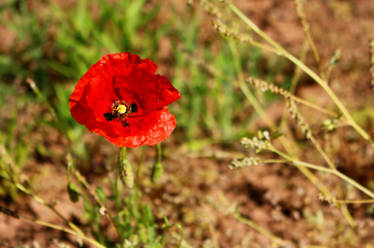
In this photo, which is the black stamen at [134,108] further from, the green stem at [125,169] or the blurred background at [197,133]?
the blurred background at [197,133]

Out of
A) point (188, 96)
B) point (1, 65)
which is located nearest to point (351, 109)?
point (188, 96)

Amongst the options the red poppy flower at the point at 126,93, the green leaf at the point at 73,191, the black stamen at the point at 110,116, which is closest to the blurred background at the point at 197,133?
the green leaf at the point at 73,191

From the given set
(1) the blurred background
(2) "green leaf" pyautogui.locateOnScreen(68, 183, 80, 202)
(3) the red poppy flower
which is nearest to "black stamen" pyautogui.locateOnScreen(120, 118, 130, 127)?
(3) the red poppy flower

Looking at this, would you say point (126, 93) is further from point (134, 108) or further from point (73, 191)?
point (73, 191)

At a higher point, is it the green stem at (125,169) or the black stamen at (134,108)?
the black stamen at (134,108)

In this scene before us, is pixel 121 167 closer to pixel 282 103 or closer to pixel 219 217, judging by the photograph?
pixel 219 217

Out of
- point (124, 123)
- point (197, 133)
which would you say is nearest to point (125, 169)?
point (124, 123)

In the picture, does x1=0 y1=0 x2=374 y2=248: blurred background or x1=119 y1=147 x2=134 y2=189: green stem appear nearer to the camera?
x1=119 y1=147 x2=134 y2=189: green stem

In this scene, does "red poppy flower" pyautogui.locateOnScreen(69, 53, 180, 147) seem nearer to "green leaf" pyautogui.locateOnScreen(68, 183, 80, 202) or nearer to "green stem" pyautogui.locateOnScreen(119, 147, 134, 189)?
"green stem" pyautogui.locateOnScreen(119, 147, 134, 189)
